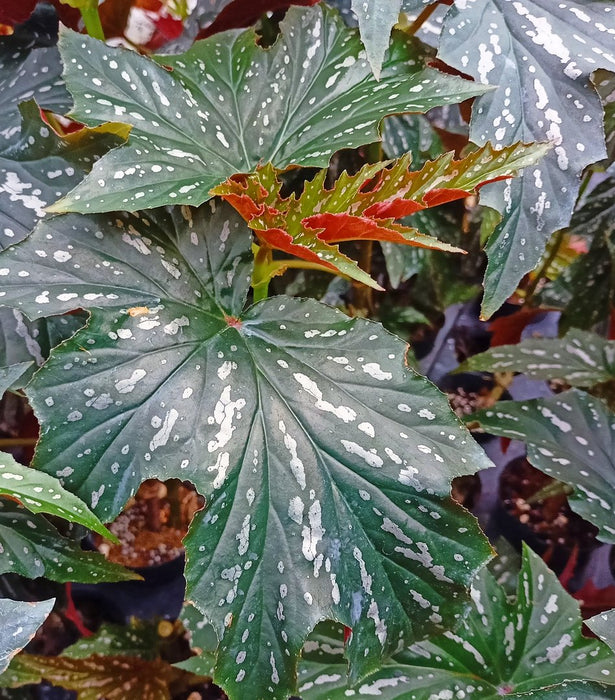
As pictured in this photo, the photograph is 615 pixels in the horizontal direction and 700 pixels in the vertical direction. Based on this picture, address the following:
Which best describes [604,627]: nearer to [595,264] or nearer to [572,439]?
[572,439]

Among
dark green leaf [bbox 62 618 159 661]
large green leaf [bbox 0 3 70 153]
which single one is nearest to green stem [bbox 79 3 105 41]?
large green leaf [bbox 0 3 70 153]

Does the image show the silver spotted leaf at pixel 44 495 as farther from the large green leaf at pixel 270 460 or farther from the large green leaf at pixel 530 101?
the large green leaf at pixel 530 101

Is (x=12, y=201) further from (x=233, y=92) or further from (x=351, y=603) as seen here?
(x=351, y=603)

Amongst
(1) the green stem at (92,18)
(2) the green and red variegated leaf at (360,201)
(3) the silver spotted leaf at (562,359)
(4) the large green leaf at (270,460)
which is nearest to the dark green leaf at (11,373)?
(4) the large green leaf at (270,460)

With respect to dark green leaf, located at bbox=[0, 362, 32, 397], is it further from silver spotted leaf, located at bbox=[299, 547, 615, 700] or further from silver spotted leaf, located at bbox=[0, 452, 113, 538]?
silver spotted leaf, located at bbox=[299, 547, 615, 700]

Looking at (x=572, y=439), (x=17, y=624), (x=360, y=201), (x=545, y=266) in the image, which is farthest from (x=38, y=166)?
(x=545, y=266)
